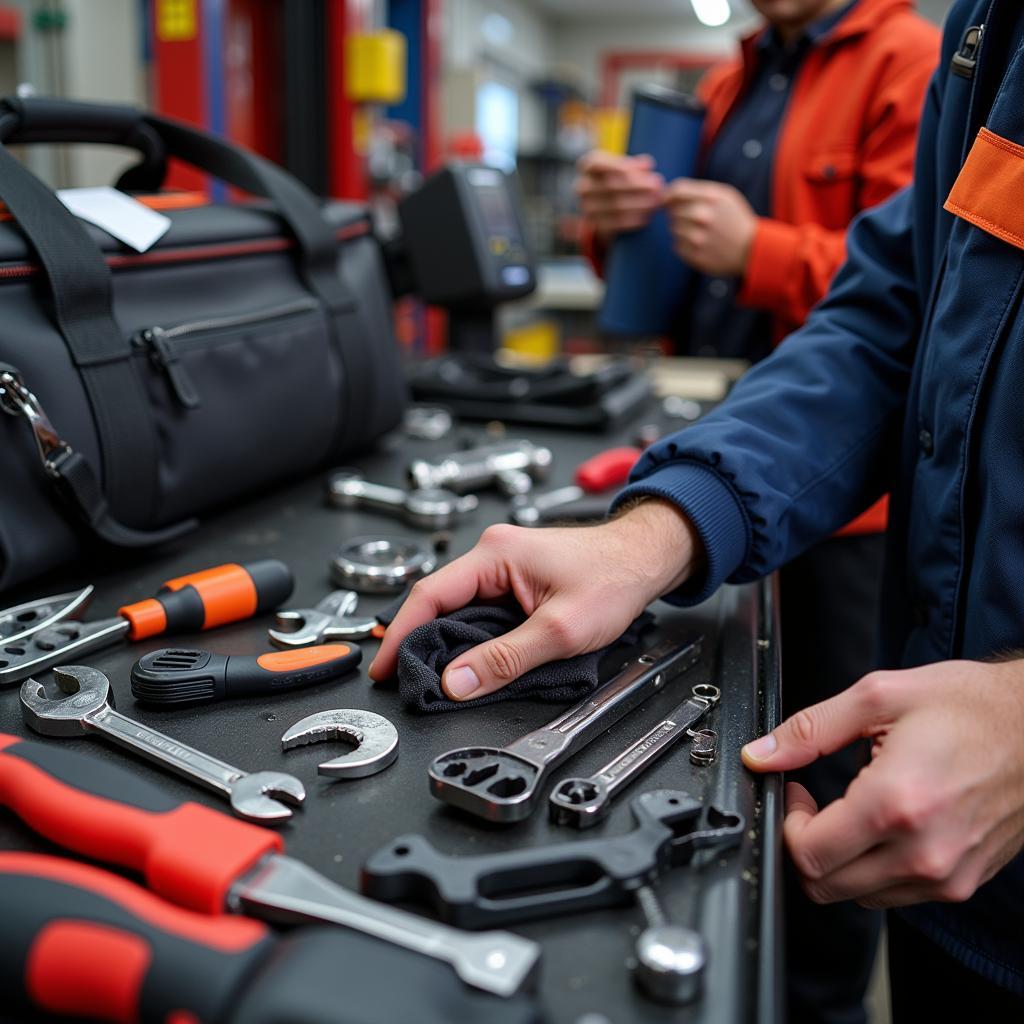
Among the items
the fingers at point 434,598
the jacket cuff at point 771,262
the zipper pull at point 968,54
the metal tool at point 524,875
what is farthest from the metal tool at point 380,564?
the jacket cuff at point 771,262

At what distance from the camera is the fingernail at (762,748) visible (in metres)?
0.53

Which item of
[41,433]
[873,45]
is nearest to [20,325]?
[41,433]

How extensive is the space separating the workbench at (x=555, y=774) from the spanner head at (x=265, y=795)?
0.03ft

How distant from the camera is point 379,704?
0.61 meters

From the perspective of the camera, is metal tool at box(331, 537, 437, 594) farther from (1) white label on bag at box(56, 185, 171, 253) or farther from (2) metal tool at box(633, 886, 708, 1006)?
(2) metal tool at box(633, 886, 708, 1006)

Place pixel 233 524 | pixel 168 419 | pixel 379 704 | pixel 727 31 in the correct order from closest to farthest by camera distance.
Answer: pixel 379 704, pixel 168 419, pixel 233 524, pixel 727 31

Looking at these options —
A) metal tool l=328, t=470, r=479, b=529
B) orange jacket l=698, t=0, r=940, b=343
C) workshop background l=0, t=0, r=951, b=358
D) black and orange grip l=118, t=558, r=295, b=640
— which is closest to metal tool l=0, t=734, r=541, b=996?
black and orange grip l=118, t=558, r=295, b=640

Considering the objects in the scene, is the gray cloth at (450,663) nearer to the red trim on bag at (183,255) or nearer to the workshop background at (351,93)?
the red trim on bag at (183,255)

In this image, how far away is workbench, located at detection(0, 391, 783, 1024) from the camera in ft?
1.29

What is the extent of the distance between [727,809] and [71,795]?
1.03ft

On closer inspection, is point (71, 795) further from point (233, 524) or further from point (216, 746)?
point (233, 524)

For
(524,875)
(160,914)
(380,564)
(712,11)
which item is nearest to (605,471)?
(380,564)

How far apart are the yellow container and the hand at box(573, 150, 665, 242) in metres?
1.92

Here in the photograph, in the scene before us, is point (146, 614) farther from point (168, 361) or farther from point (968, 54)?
point (968, 54)
